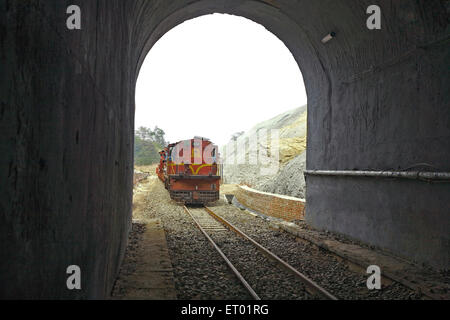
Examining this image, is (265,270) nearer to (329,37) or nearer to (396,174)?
(396,174)

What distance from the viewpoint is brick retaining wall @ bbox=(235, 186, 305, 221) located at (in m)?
12.7

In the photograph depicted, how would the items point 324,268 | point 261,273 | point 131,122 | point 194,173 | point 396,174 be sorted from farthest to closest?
1. point 194,173
2. point 131,122
3. point 396,174
4. point 324,268
5. point 261,273

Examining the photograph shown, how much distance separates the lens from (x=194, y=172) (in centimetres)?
1758

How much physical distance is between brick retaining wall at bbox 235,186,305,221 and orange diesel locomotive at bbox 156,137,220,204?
1.99m

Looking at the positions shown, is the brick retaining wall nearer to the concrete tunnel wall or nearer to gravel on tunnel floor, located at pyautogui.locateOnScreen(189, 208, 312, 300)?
the concrete tunnel wall

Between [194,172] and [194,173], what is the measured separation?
54mm

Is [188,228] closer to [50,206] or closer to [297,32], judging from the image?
[297,32]

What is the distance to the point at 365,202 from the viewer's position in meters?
8.20

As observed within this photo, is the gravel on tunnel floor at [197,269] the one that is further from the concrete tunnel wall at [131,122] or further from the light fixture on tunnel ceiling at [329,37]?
the light fixture on tunnel ceiling at [329,37]

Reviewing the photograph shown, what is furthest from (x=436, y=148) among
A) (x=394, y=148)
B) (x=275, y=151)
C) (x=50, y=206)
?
(x=275, y=151)

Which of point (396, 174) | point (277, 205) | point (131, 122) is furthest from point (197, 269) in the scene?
point (277, 205)

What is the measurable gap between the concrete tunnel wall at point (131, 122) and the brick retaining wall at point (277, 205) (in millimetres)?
1385

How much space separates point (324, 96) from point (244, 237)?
506 centimetres

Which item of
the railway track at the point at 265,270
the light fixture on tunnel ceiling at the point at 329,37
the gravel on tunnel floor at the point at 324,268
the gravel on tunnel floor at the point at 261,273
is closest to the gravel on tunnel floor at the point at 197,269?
the railway track at the point at 265,270
